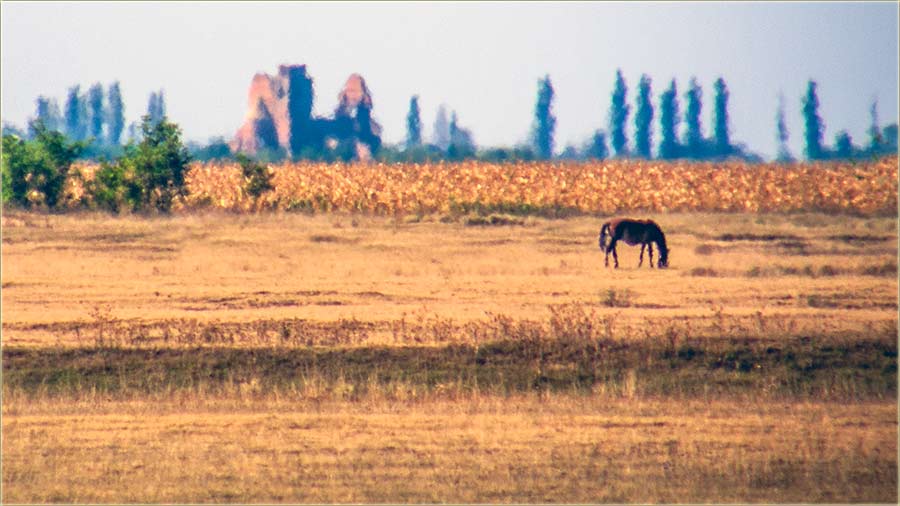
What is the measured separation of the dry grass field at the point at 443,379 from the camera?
10305mm

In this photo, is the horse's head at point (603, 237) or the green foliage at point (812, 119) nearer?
the horse's head at point (603, 237)

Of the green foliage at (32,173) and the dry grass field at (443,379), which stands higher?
the green foliage at (32,173)

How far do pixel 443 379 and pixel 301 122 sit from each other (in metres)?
65.6

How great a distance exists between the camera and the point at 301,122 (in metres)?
78.6

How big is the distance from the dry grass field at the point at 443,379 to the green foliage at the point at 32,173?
1275 centimetres

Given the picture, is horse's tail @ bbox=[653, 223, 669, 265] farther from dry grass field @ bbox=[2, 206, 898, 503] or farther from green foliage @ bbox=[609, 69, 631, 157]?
green foliage @ bbox=[609, 69, 631, 157]

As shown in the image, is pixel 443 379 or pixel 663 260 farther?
pixel 663 260

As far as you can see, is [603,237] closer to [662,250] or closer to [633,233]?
[633,233]

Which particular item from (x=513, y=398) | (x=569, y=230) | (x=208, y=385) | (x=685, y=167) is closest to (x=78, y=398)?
(x=208, y=385)

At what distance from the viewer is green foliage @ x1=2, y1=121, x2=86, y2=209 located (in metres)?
38.2

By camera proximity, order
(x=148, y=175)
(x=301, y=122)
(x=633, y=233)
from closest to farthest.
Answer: (x=633, y=233) → (x=148, y=175) → (x=301, y=122)

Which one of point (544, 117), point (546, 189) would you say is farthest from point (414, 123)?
point (546, 189)

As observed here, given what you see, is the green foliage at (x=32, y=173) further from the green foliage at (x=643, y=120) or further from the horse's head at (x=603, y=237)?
the green foliage at (x=643, y=120)

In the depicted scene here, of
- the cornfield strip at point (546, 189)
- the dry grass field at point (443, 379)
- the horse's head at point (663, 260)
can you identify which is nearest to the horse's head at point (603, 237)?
the dry grass field at point (443, 379)
